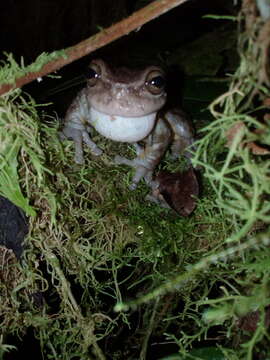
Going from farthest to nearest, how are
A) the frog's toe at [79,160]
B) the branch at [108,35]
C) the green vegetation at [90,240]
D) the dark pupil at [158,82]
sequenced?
1. the dark pupil at [158,82]
2. the frog's toe at [79,160]
3. the green vegetation at [90,240]
4. the branch at [108,35]

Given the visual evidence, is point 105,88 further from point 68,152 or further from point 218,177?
point 218,177

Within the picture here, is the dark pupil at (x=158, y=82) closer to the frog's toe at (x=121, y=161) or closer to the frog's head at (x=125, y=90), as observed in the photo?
the frog's head at (x=125, y=90)

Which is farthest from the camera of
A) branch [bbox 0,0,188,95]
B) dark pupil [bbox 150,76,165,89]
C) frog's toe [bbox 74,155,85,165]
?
dark pupil [bbox 150,76,165,89]

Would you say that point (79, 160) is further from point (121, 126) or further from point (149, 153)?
point (149, 153)

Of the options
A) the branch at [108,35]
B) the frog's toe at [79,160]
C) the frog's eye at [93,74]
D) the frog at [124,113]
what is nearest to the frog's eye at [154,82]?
the frog at [124,113]

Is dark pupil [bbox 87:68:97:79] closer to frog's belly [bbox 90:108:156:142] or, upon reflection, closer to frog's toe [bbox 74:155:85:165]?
A: frog's belly [bbox 90:108:156:142]

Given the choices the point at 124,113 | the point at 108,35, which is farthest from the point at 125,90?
the point at 108,35

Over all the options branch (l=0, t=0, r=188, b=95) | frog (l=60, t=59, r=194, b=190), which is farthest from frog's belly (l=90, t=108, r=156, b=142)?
branch (l=0, t=0, r=188, b=95)

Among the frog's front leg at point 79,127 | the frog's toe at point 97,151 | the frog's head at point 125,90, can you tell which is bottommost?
the frog's toe at point 97,151
